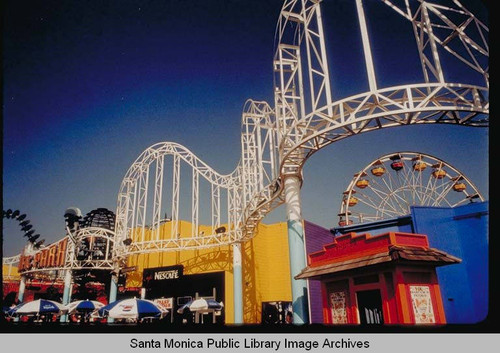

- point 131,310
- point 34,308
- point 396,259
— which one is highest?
point 396,259

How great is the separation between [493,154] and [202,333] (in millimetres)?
4740

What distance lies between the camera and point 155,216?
24219 mm

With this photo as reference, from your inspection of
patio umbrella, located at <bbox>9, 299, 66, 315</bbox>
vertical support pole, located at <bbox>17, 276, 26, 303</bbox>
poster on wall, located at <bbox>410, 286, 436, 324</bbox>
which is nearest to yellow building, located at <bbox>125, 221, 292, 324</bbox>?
patio umbrella, located at <bbox>9, 299, 66, 315</bbox>

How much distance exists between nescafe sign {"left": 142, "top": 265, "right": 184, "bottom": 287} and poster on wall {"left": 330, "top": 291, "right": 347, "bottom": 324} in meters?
14.6

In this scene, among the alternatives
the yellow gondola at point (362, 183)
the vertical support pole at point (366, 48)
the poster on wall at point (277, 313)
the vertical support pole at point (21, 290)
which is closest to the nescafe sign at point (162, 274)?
the poster on wall at point (277, 313)

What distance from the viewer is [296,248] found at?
13.0 meters

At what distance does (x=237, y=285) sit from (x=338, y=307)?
1049 centimetres

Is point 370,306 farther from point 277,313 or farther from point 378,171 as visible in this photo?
point 378,171

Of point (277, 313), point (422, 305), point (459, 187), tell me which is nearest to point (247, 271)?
point (277, 313)

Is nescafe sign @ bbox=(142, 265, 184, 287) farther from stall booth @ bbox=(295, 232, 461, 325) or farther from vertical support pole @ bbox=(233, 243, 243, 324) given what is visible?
stall booth @ bbox=(295, 232, 461, 325)

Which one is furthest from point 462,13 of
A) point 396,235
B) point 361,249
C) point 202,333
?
point 202,333

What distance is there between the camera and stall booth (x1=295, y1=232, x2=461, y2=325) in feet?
30.9

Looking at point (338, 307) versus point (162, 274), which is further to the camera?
point (162, 274)

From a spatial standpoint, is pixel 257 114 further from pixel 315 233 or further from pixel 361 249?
pixel 361 249
